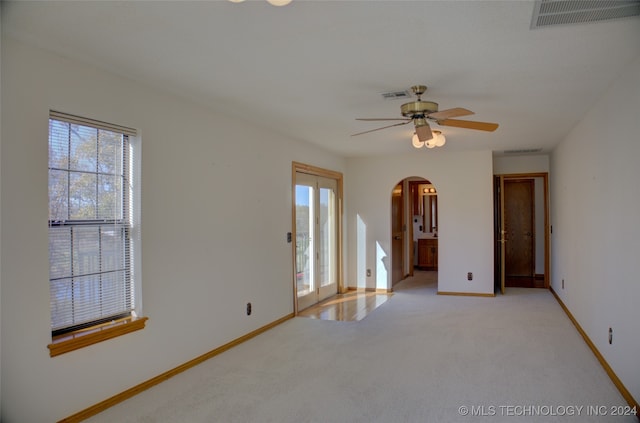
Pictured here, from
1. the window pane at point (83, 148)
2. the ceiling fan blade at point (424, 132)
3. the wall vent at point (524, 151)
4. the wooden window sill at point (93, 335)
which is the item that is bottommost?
the wooden window sill at point (93, 335)

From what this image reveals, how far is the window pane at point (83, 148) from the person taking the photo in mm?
2779

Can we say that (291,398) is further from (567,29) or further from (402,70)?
(567,29)

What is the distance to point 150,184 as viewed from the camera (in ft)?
10.9

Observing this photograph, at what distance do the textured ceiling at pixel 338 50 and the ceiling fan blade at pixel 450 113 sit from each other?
21cm

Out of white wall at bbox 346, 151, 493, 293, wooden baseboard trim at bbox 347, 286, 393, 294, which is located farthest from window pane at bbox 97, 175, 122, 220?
wooden baseboard trim at bbox 347, 286, 393, 294

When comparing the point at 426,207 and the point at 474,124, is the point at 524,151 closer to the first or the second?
the point at 426,207

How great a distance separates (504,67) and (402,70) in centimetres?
69

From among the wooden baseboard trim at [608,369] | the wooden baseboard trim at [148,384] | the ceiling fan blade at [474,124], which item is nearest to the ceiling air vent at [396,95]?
the ceiling fan blade at [474,124]

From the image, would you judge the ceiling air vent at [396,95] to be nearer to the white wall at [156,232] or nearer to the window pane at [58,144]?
the white wall at [156,232]

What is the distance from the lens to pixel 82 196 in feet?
9.34

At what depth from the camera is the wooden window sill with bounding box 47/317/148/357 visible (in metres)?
2.64

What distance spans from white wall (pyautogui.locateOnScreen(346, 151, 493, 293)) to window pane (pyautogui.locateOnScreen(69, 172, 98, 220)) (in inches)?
197

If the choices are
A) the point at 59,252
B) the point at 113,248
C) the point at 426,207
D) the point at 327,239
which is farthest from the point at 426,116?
the point at 426,207

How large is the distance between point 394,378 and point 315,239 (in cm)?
313
